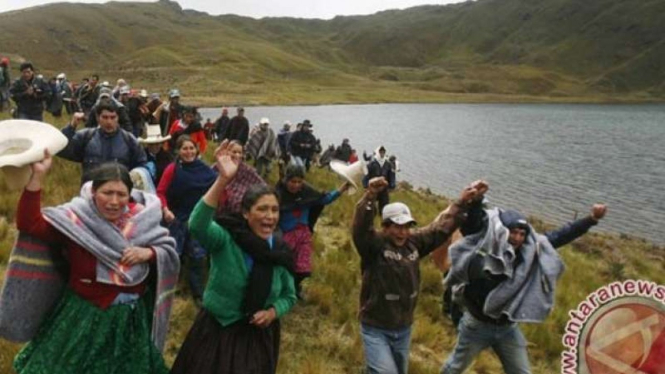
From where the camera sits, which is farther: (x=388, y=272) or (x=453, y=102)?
(x=453, y=102)

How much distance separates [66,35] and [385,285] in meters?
181

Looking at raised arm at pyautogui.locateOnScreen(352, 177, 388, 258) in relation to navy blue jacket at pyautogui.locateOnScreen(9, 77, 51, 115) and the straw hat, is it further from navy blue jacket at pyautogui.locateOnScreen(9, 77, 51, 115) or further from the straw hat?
navy blue jacket at pyautogui.locateOnScreen(9, 77, 51, 115)

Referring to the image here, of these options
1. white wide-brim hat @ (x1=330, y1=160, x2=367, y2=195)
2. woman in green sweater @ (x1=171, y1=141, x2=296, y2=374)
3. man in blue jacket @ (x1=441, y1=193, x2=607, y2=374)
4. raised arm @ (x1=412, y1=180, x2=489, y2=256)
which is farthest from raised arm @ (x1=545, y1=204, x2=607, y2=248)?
woman in green sweater @ (x1=171, y1=141, x2=296, y2=374)

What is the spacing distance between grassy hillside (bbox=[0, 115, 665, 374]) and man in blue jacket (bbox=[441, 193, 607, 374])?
4.16ft

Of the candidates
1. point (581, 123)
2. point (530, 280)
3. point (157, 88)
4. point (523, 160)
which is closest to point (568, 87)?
point (581, 123)

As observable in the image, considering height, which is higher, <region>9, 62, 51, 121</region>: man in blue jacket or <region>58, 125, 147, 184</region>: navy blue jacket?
<region>58, 125, 147, 184</region>: navy blue jacket

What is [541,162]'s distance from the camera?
123 ft

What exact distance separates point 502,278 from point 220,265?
2586 mm

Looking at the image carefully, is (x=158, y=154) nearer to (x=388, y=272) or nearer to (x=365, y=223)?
(x=365, y=223)

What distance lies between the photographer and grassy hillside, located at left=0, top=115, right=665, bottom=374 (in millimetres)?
5750

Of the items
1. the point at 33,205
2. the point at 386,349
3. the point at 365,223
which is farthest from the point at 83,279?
the point at 386,349

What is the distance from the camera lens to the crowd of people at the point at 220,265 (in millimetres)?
3041

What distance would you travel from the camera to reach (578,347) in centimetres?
362

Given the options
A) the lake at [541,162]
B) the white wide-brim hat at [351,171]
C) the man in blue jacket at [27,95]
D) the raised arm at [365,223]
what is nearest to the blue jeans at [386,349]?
the raised arm at [365,223]
